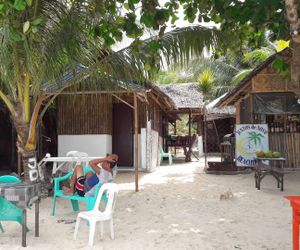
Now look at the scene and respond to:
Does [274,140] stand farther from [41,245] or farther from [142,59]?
[41,245]

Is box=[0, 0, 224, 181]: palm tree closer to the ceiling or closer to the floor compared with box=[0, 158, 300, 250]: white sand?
closer to the ceiling

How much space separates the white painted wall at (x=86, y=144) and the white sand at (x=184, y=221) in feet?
9.48

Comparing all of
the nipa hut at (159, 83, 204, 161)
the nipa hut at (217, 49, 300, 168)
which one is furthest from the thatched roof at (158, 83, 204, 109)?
the nipa hut at (217, 49, 300, 168)

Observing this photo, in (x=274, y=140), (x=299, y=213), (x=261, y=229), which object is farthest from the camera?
(x=274, y=140)

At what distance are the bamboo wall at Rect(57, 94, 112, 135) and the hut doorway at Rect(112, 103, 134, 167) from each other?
584mm

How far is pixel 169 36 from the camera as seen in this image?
6.08 metres

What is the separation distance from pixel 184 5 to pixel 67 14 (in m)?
1.80

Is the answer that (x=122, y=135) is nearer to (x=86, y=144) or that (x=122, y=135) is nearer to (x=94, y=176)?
(x=86, y=144)

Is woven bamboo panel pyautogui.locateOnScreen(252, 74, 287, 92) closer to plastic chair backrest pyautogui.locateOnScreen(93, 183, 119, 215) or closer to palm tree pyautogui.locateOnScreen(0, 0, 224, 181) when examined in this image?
palm tree pyautogui.locateOnScreen(0, 0, 224, 181)

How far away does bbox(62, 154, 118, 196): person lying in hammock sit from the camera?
546 centimetres

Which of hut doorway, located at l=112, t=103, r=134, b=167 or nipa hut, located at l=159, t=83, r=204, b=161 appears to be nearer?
hut doorway, located at l=112, t=103, r=134, b=167

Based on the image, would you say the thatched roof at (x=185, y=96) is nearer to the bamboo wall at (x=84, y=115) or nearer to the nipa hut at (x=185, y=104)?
the nipa hut at (x=185, y=104)

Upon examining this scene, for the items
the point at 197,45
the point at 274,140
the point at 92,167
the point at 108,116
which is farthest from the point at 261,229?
the point at 108,116

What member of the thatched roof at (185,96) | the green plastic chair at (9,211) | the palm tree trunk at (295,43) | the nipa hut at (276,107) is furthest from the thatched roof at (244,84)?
the green plastic chair at (9,211)
